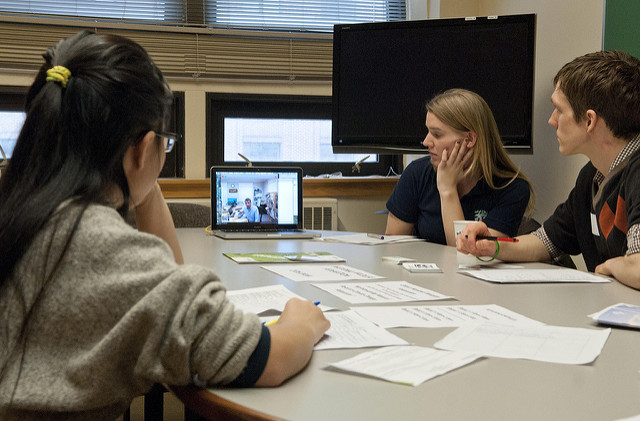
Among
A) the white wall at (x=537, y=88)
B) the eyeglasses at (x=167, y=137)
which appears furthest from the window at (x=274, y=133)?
the eyeglasses at (x=167, y=137)

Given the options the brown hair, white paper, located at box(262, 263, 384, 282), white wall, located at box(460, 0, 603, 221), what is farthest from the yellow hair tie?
white wall, located at box(460, 0, 603, 221)

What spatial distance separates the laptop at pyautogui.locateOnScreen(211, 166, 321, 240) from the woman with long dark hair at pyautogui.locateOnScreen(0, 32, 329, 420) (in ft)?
5.48

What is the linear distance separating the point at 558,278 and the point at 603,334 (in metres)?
0.53

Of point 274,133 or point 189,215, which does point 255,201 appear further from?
point 274,133

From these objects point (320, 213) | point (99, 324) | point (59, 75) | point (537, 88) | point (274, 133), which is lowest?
point (320, 213)

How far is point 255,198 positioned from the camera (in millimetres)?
2527

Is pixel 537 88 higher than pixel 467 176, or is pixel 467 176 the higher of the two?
pixel 537 88

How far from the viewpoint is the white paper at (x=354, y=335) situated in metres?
0.94

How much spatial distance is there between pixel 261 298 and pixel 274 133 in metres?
2.61

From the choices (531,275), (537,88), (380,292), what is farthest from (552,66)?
(380,292)

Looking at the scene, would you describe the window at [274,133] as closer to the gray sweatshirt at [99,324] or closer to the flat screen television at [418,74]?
the flat screen television at [418,74]

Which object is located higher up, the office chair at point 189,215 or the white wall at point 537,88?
the white wall at point 537,88

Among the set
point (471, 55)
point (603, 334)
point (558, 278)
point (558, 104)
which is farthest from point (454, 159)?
point (603, 334)

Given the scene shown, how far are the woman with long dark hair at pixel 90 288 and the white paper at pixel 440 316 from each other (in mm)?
318
